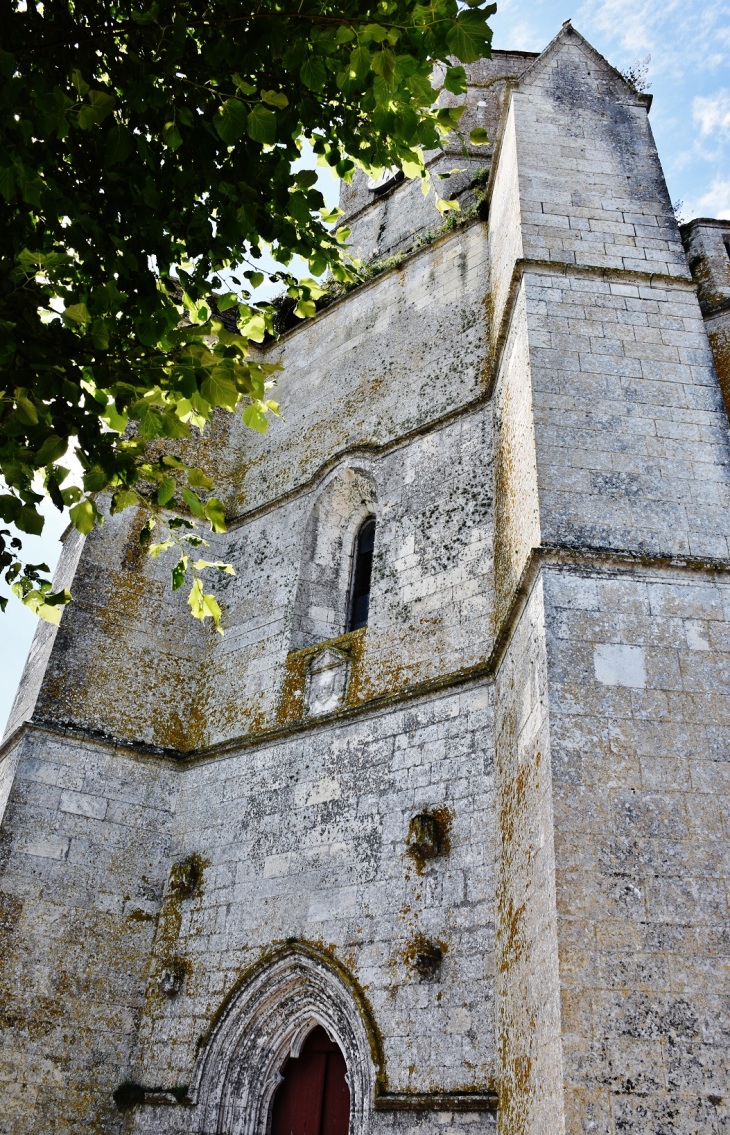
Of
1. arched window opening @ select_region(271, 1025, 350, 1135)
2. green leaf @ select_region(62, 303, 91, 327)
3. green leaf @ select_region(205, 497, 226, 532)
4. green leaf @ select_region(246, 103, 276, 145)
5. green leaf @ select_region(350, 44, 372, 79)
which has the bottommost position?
arched window opening @ select_region(271, 1025, 350, 1135)

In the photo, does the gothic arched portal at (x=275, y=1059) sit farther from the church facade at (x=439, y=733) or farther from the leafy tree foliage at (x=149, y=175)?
the leafy tree foliage at (x=149, y=175)

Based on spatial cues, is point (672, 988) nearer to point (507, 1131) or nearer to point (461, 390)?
point (507, 1131)

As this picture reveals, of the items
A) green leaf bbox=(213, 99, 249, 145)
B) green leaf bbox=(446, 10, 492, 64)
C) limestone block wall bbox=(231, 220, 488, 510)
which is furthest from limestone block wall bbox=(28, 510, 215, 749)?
green leaf bbox=(446, 10, 492, 64)

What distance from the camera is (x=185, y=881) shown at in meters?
7.07

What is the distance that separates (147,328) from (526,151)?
4072 mm

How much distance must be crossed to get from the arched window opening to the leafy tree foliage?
3642 mm

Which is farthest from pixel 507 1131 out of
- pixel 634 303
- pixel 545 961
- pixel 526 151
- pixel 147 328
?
pixel 526 151

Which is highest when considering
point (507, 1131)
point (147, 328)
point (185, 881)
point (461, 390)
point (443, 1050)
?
point (461, 390)

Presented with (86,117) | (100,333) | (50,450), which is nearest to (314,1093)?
(50,450)

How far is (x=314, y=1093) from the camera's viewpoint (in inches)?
240

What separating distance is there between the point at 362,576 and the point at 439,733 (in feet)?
7.84

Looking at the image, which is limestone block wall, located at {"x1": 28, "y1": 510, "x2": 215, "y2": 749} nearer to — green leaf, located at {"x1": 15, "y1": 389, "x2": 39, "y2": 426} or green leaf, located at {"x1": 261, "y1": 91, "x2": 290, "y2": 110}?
green leaf, located at {"x1": 15, "y1": 389, "x2": 39, "y2": 426}

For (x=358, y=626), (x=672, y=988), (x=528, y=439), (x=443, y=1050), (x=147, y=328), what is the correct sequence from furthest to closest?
1. (x=358, y=626)
2. (x=528, y=439)
3. (x=443, y=1050)
4. (x=147, y=328)
5. (x=672, y=988)

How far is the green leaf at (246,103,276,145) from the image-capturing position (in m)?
3.78
